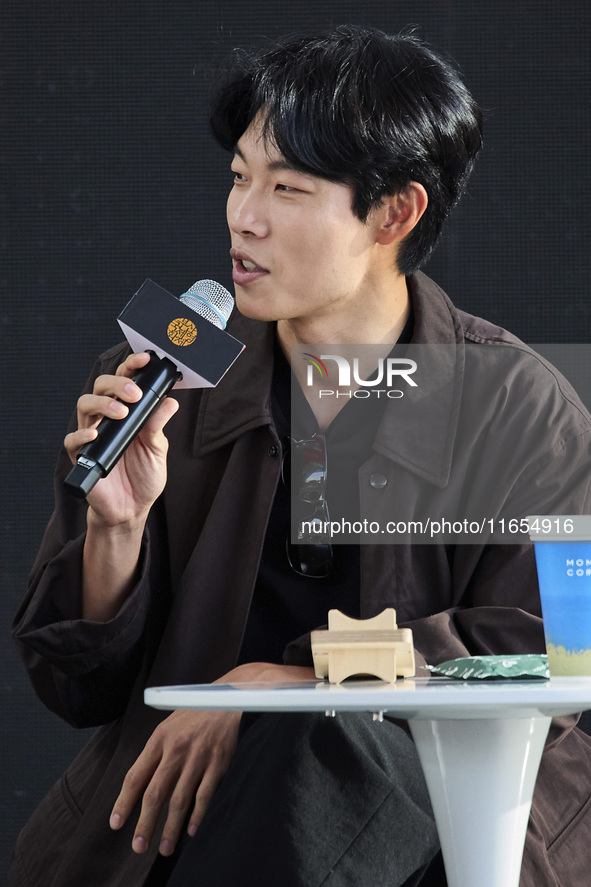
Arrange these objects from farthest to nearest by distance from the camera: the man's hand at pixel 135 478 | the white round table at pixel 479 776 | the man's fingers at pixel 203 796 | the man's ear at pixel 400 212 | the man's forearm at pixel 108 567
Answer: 1. the man's ear at pixel 400 212
2. the man's forearm at pixel 108 567
3. the man's hand at pixel 135 478
4. the man's fingers at pixel 203 796
5. the white round table at pixel 479 776

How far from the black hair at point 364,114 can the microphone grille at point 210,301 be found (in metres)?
0.21

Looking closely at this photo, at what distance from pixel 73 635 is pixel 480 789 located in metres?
0.54

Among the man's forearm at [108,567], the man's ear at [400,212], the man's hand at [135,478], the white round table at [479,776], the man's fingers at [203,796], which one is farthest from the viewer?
the man's ear at [400,212]

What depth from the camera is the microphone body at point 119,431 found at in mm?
952

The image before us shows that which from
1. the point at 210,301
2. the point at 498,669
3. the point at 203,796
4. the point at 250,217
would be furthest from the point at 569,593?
the point at 250,217

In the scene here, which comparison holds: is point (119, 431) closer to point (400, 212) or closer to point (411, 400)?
point (411, 400)

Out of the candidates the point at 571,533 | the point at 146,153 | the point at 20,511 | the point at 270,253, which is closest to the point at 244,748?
the point at 571,533

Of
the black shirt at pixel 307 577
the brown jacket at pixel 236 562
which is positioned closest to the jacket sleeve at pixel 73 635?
the brown jacket at pixel 236 562

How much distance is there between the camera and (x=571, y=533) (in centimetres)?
88

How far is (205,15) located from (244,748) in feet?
4.97

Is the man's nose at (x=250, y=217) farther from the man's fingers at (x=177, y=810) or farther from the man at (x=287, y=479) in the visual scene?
the man's fingers at (x=177, y=810)

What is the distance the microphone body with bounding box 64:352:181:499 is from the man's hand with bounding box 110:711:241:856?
30cm

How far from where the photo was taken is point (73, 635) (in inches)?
49.5

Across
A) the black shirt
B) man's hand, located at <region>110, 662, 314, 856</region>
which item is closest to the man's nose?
the black shirt
